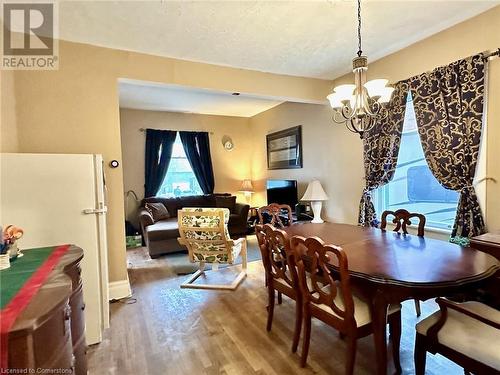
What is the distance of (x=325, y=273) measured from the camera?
169 centimetres

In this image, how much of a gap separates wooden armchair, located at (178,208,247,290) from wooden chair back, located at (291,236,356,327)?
1425 millimetres

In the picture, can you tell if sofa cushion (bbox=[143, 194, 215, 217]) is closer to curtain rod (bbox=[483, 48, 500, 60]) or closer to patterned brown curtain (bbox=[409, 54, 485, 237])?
patterned brown curtain (bbox=[409, 54, 485, 237])

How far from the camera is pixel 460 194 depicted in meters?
2.67

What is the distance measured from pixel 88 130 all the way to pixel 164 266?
7.39 ft

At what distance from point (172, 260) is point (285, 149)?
2979 millimetres

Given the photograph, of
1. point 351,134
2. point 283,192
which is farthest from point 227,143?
point 351,134

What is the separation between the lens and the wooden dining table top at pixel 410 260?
1.50 m

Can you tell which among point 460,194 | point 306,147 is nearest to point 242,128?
point 306,147

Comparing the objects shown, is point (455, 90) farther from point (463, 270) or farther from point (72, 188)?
point (72, 188)

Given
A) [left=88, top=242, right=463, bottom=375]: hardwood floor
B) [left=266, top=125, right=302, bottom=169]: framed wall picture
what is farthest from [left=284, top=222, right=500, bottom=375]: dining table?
[left=266, top=125, right=302, bottom=169]: framed wall picture

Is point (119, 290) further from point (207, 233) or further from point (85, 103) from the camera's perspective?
point (85, 103)

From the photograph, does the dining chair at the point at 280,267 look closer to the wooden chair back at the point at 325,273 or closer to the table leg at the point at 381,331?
the wooden chair back at the point at 325,273

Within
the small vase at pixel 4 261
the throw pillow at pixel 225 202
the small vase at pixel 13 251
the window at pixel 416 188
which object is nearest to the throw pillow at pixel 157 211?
the throw pillow at pixel 225 202

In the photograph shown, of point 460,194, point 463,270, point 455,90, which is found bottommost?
point 463,270
